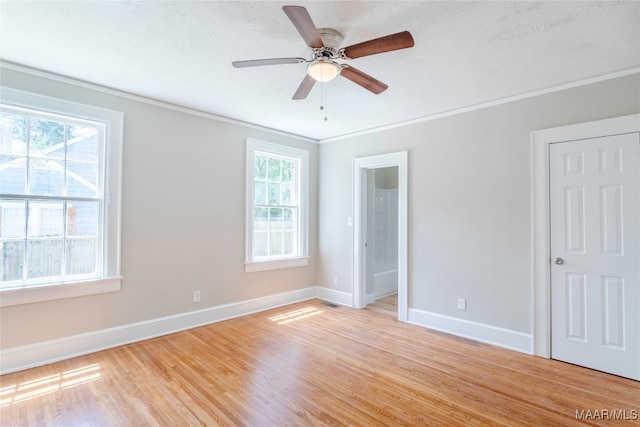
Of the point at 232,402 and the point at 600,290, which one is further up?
the point at 600,290

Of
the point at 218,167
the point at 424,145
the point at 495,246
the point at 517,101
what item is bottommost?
the point at 495,246

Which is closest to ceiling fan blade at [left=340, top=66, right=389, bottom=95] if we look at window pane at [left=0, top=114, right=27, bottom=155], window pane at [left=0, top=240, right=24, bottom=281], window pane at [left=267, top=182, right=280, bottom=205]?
window pane at [left=267, top=182, right=280, bottom=205]

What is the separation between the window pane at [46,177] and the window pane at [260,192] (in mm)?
2162

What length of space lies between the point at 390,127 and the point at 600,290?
2.83m

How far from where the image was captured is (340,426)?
200 centimetres

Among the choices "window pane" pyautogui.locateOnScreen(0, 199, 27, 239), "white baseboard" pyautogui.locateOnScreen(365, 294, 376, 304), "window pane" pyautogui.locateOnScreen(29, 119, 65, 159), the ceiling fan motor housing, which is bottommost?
"white baseboard" pyautogui.locateOnScreen(365, 294, 376, 304)

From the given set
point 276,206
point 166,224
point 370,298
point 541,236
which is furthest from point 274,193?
point 541,236

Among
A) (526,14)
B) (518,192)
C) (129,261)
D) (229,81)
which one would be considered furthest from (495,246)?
(129,261)

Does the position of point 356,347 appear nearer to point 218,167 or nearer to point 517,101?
point 218,167

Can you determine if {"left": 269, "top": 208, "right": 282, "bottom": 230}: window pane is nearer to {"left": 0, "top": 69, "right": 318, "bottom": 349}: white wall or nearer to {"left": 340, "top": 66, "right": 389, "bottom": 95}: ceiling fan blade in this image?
{"left": 0, "top": 69, "right": 318, "bottom": 349}: white wall

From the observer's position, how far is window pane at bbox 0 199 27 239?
8.80 ft

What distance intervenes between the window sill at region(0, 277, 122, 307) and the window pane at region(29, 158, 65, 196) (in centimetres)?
85

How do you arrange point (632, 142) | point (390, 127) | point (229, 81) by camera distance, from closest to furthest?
point (632, 142), point (229, 81), point (390, 127)

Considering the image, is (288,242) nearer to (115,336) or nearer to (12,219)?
(115,336)
